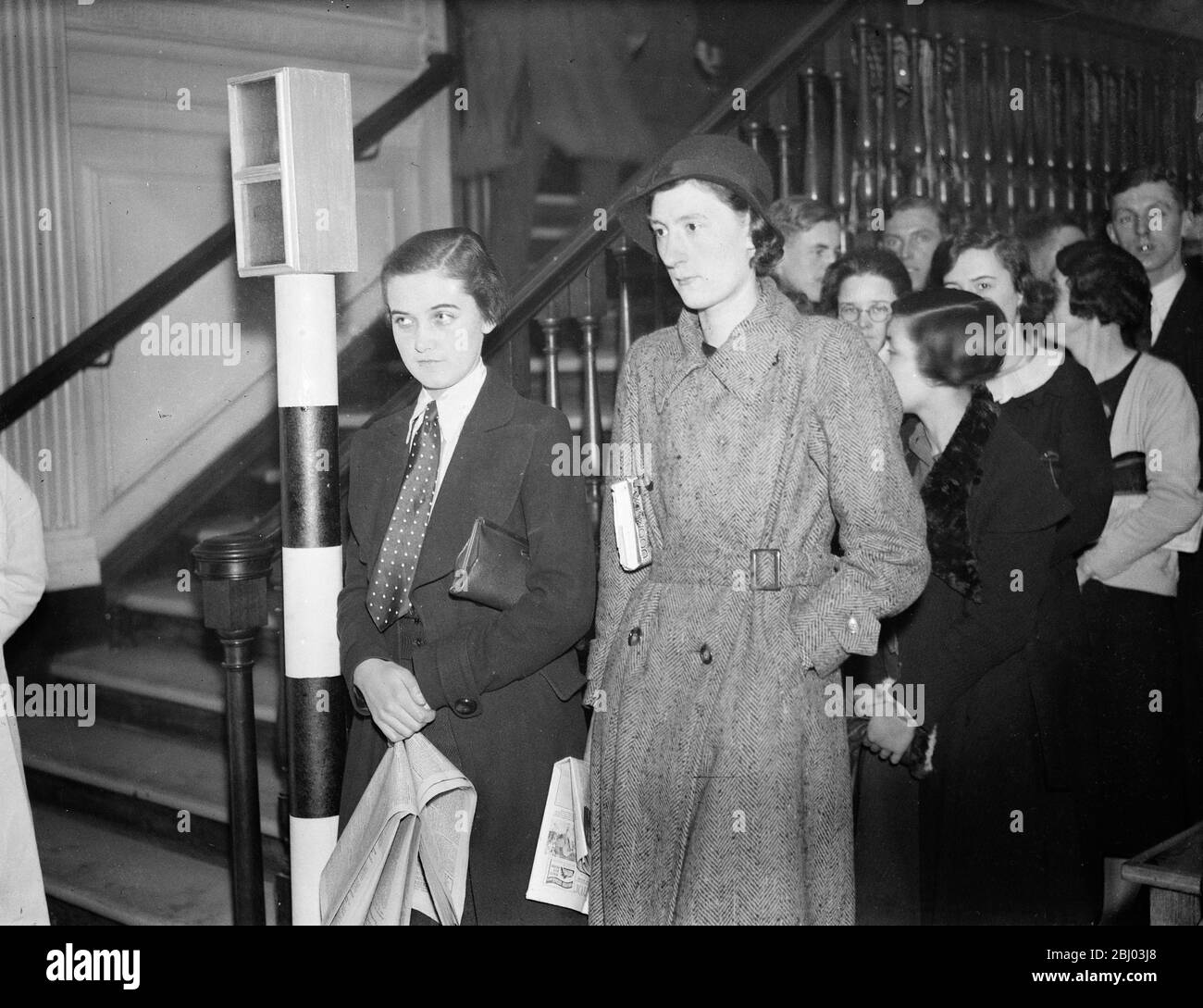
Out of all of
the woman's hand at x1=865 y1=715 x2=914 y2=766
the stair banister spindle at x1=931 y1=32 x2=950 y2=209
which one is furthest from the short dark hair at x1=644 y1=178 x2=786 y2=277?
the stair banister spindle at x1=931 y1=32 x2=950 y2=209

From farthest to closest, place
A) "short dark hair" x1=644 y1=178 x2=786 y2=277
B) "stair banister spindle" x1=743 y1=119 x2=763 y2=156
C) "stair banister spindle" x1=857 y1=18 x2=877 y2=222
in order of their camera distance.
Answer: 1. "stair banister spindle" x1=857 y1=18 x2=877 y2=222
2. "stair banister spindle" x1=743 y1=119 x2=763 y2=156
3. "short dark hair" x1=644 y1=178 x2=786 y2=277

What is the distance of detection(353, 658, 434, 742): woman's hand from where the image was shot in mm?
2170

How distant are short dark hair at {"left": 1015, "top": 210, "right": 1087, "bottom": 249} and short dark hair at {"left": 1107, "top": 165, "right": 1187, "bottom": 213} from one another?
0.13 meters

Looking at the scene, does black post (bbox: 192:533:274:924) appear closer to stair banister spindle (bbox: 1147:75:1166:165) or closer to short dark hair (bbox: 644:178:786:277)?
short dark hair (bbox: 644:178:786:277)

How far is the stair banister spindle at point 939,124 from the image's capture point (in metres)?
3.50

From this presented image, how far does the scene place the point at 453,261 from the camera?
2254 mm

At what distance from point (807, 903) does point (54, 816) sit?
189 cm

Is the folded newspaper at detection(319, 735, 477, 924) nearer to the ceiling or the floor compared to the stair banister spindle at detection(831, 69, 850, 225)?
nearer to the floor

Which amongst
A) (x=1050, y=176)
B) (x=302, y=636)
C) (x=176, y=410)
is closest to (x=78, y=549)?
(x=176, y=410)

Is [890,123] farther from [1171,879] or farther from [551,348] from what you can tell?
[1171,879]

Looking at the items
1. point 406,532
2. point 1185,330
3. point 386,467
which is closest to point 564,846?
point 406,532

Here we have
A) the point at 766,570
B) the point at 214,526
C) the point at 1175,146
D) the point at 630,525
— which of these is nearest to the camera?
the point at 766,570

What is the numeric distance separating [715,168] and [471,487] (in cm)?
73
